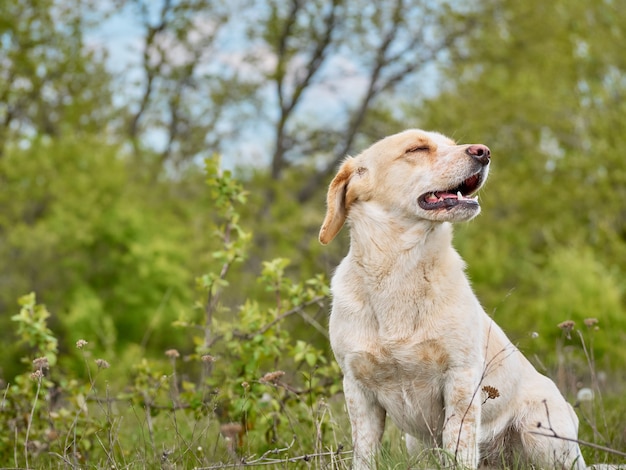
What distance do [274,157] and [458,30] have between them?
541 cm

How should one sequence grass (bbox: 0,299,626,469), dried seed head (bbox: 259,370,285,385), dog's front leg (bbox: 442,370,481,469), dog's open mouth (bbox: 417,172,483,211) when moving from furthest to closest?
grass (bbox: 0,299,626,469) < dried seed head (bbox: 259,370,285,385) < dog's open mouth (bbox: 417,172,483,211) < dog's front leg (bbox: 442,370,481,469)

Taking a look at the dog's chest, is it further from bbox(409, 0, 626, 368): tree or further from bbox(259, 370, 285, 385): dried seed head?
bbox(409, 0, 626, 368): tree

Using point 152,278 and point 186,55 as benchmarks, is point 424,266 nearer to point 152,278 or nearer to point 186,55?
point 152,278

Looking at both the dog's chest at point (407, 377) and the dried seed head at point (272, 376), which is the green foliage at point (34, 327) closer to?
the dried seed head at point (272, 376)

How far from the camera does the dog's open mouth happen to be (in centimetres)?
389

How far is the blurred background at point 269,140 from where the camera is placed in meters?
17.1

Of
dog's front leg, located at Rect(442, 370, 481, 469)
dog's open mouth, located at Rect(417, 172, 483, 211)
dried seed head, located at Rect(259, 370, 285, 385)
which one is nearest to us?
dog's front leg, located at Rect(442, 370, 481, 469)

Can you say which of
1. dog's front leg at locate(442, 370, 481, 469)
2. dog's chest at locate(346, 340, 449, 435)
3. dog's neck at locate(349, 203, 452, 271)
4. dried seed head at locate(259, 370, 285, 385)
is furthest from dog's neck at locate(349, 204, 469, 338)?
dried seed head at locate(259, 370, 285, 385)

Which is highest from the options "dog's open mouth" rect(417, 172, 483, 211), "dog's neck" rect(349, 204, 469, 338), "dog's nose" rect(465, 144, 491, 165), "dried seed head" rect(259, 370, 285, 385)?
"dog's nose" rect(465, 144, 491, 165)

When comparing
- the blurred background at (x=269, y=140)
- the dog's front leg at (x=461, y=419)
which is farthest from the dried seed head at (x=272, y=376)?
the blurred background at (x=269, y=140)

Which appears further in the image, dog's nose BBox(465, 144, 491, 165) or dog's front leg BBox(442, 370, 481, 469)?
dog's nose BBox(465, 144, 491, 165)

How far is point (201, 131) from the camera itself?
2097 centimetres

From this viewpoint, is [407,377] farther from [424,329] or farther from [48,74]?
[48,74]

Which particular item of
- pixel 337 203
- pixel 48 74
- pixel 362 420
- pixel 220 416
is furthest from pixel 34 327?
pixel 48 74
